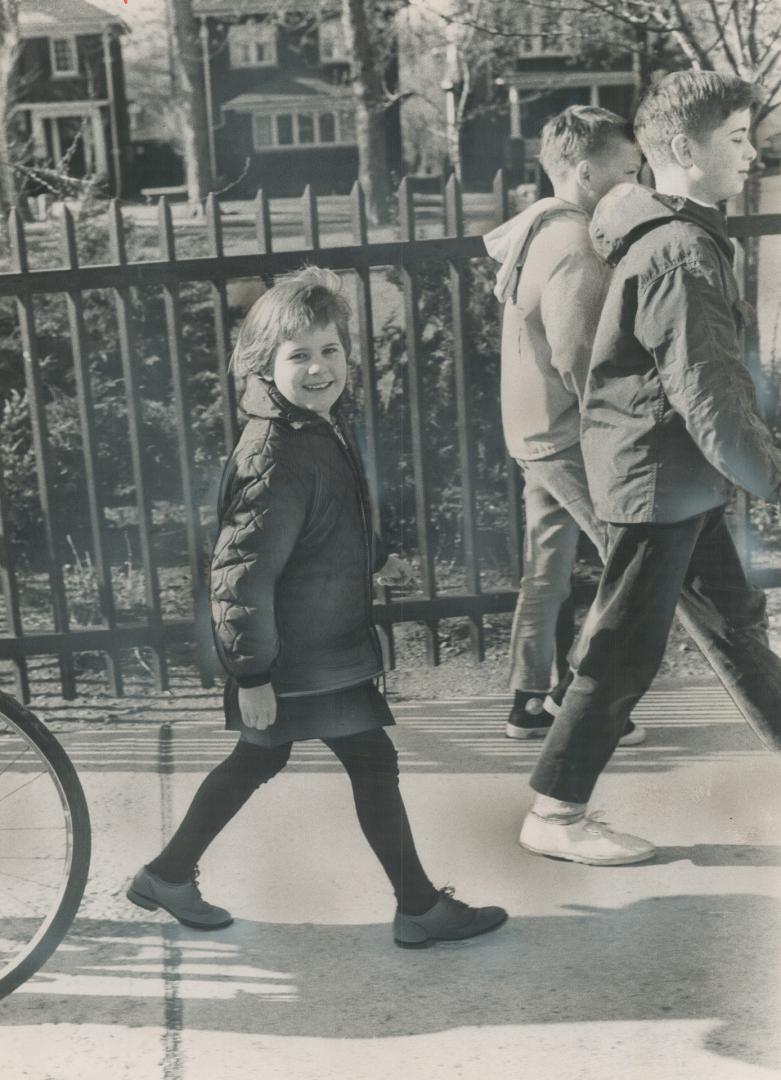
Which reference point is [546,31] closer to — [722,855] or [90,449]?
[90,449]

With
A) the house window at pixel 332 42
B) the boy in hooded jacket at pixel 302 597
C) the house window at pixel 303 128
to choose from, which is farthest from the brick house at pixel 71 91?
the boy in hooded jacket at pixel 302 597

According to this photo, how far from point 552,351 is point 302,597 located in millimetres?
1080

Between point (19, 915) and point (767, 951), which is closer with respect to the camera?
point (767, 951)

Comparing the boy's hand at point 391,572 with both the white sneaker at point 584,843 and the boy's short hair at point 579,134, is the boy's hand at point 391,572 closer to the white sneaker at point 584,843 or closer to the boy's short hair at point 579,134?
the white sneaker at point 584,843

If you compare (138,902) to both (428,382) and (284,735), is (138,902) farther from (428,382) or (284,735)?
(428,382)

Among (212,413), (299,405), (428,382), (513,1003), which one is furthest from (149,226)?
(513,1003)

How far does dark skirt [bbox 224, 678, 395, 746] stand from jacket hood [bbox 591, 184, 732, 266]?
1.08 meters

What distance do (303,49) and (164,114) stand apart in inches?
19.7

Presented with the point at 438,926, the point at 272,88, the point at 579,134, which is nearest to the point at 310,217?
the point at 272,88

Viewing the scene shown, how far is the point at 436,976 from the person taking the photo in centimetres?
268

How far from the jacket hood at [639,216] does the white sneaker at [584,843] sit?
1.27 metres

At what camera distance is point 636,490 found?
2.90 metres

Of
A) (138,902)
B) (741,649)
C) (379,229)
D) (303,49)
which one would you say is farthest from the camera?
(379,229)

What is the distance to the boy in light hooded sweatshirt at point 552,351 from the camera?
3.28 meters
